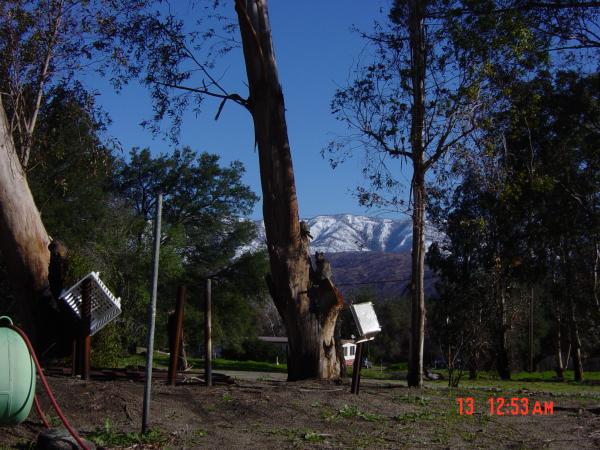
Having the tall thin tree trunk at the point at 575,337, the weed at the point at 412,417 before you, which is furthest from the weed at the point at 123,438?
the tall thin tree trunk at the point at 575,337

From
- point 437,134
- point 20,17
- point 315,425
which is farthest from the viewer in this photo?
point 20,17

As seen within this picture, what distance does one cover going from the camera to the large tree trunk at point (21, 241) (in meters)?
10.8

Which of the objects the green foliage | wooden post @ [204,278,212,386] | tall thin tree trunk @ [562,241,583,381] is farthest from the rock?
tall thin tree trunk @ [562,241,583,381]

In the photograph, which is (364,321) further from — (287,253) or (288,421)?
(287,253)

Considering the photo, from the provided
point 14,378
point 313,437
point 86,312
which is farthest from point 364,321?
point 14,378

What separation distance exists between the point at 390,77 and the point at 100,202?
21.6m

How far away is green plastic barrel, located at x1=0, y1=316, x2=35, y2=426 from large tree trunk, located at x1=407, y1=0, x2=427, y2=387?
23.4ft

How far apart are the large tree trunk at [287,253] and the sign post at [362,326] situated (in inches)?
78.6

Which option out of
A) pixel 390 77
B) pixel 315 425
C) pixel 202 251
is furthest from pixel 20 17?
pixel 202 251

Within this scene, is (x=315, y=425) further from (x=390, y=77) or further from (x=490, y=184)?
(x=390, y=77)

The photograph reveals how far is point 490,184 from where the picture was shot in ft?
41.7

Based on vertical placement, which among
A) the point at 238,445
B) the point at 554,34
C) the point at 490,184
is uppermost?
the point at 554,34

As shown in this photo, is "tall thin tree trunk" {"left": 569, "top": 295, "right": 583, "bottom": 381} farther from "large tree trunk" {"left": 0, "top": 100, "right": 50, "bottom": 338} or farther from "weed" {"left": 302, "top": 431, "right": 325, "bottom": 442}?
"weed" {"left": 302, "top": 431, "right": 325, "bottom": 442}
